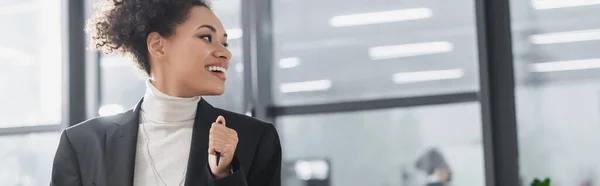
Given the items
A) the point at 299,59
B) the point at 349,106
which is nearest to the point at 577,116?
the point at 349,106

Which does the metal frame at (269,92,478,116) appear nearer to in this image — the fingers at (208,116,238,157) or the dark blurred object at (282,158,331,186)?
the dark blurred object at (282,158,331,186)

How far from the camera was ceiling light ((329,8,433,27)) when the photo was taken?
A: 12.1 feet

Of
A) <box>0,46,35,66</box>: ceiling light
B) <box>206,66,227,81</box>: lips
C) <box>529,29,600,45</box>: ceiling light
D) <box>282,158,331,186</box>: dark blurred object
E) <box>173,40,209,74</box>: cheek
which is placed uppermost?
<box>0,46,35,66</box>: ceiling light

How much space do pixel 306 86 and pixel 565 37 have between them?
3.63 feet

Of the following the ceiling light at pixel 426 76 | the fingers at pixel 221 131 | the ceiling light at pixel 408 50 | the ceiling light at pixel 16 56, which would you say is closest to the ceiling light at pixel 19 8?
the ceiling light at pixel 16 56

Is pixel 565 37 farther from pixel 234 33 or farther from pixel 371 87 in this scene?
pixel 234 33

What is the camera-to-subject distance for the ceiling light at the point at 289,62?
388 cm

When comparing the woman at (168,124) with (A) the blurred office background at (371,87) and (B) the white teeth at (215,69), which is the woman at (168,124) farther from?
(A) the blurred office background at (371,87)

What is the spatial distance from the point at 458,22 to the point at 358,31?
43 cm

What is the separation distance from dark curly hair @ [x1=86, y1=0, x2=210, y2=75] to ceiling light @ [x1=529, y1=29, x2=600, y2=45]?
7.24ft

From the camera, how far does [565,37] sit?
3.51 metres

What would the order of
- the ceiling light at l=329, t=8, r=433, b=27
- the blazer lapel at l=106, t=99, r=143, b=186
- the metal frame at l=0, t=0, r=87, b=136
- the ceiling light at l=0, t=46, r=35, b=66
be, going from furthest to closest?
the ceiling light at l=0, t=46, r=35, b=66
the metal frame at l=0, t=0, r=87, b=136
the ceiling light at l=329, t=8, r=433, b=27
the blazer lapel at l=106, t=99, r=143, b=186

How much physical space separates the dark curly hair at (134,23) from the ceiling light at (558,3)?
2236 mm

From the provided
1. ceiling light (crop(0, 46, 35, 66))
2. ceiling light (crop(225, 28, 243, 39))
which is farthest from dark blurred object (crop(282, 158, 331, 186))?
ceiling light (crop(0, 46, 35, 66))
